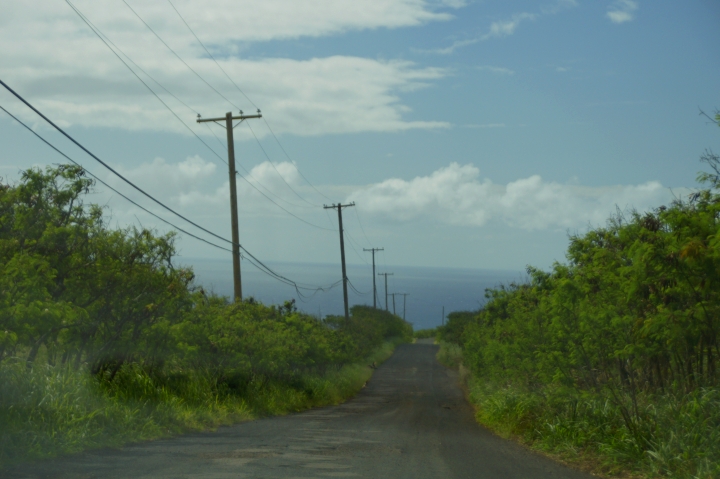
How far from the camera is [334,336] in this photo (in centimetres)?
3300

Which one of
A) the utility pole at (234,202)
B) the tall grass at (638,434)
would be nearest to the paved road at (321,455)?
the tall grass at (638,434)

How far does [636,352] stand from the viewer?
1076 cm

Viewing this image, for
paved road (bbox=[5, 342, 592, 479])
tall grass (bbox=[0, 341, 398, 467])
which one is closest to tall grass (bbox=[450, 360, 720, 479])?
paved road (bbox=[5, 342, 592, 479])

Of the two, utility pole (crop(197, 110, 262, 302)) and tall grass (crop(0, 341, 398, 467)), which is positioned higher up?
utility pole (crop(197, 110, 262, 302))

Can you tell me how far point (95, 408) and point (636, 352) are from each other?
838 cm

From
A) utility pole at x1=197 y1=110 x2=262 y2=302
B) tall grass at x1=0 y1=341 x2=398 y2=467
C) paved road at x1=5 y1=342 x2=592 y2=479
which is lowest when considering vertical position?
paved road at x1=5 y1=342 x2=592 y2=479

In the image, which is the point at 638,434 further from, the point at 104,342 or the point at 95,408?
the point at 104,342

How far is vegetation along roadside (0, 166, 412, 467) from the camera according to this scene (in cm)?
968

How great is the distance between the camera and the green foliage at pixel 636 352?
8938 millimetres

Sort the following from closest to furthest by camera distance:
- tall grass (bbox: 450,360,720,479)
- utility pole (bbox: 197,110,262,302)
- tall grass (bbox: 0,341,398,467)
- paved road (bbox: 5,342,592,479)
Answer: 1. paved road (bbox: 5,342,592,479)
2. tall grass (bbox: 450,360,720,479)
3. tall grass (bbox: 0,341,398,467)
4. utility pole (bbox: 197,110,262,302)

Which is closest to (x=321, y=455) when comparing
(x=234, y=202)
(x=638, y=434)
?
(x=638, y=434)

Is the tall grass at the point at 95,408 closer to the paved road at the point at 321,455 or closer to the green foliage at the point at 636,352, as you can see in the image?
the paved road at the point at 321,455

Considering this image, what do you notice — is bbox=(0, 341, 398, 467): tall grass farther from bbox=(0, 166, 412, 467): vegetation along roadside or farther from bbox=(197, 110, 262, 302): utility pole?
bbox=(197, 110, 262, 302): utility pole

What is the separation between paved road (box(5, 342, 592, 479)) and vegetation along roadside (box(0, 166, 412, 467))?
712 millimetres
